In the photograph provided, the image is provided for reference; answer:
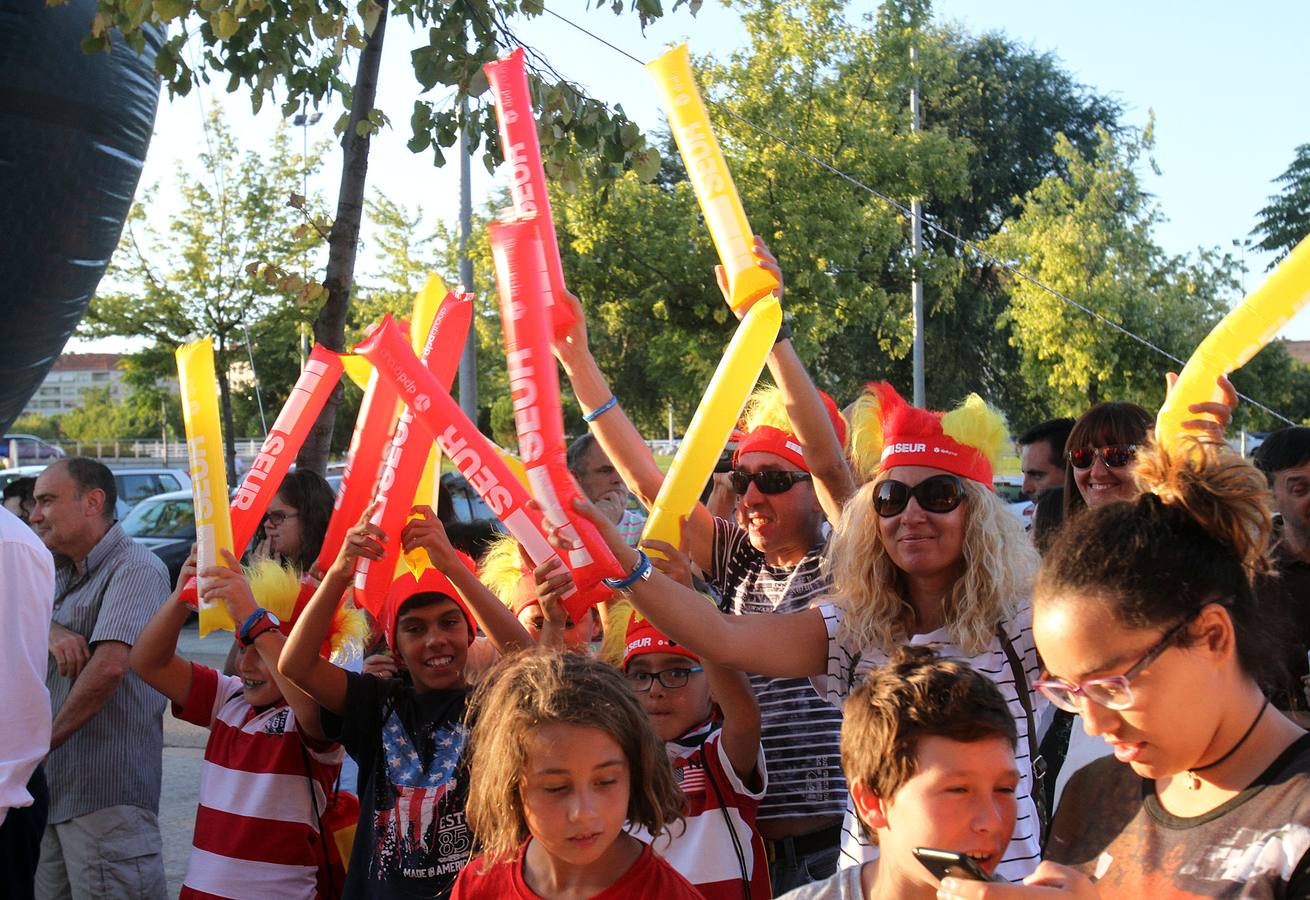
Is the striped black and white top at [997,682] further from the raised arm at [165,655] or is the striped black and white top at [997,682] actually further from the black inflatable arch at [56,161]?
the black inflatable arch at [56,161]

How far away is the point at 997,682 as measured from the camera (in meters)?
2.48

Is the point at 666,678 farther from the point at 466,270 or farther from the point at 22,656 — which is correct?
the point at 466,270

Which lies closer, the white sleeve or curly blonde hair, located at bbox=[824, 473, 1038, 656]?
curly blonde hair, located at bbox=[824, 473, 1038, 656]

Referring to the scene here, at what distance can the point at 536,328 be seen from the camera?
9.40 ft

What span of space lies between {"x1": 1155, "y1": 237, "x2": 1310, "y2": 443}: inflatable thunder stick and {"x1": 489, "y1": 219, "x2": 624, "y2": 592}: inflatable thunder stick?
1.23 m

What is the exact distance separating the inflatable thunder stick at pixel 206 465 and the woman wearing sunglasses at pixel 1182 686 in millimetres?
2260

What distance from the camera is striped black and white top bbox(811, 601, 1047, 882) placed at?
2330 mm

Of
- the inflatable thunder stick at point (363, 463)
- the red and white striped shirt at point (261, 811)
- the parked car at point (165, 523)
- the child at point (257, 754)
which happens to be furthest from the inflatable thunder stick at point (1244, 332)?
the parked car at point (165, 523)

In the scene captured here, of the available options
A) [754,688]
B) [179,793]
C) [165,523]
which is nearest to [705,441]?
[754,688]

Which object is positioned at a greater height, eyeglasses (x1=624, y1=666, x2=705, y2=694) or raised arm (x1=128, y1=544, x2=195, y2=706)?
eyeglasses (x1=624, y1=666, x2=705, y2=694)

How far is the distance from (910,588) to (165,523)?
12339 millimetres

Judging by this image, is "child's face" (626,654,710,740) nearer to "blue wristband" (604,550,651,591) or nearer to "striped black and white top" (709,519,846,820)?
"striped black and white top" (709,519,846,820)

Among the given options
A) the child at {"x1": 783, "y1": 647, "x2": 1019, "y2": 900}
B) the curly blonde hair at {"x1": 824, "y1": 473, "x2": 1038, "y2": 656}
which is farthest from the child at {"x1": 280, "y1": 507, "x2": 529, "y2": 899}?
the child at {"x1": 783, "y1": 647, "x2": 1019, "y2": 900}

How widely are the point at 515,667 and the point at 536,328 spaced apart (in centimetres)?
79
